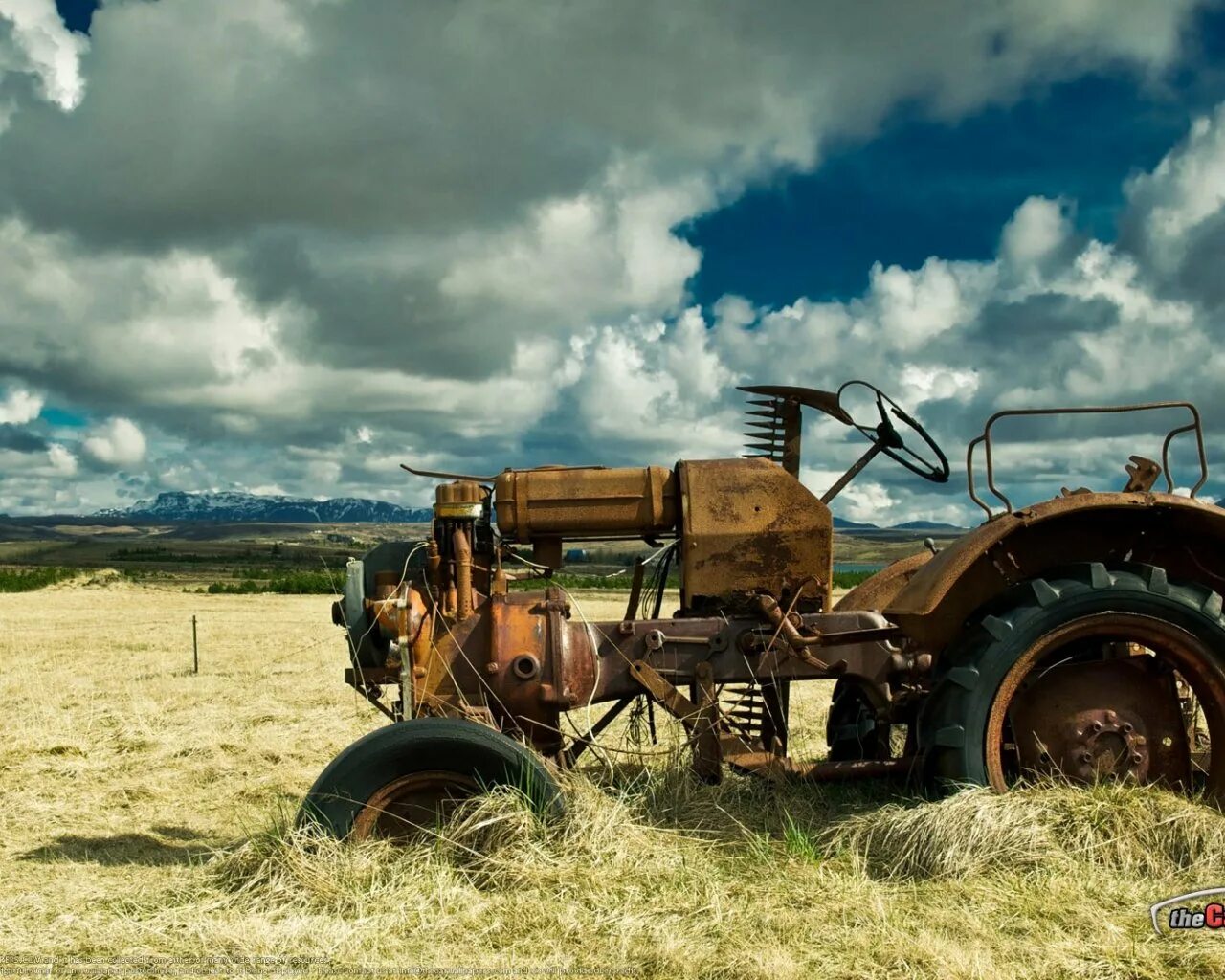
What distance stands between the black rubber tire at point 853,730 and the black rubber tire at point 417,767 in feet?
6.86

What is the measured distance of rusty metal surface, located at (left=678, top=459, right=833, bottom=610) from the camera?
489 cm

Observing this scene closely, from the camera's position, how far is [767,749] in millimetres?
4957

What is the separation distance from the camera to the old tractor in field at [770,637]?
14.1 ft

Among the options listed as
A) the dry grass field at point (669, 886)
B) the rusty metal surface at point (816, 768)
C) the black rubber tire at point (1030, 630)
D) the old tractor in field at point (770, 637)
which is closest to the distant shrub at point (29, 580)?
the dry grass field at point (669, 886)

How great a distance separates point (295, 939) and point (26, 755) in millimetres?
4506

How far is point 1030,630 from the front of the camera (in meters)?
4.33

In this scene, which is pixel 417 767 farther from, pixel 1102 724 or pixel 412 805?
pixel 1102 724

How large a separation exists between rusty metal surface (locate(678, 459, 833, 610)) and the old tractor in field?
1 centimetres

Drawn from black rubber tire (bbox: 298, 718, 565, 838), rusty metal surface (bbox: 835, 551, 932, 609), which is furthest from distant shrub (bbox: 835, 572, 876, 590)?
black rubber tire (bbox: 298, 718, 565, 838)

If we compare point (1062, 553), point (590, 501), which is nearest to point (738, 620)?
point (590, 501)

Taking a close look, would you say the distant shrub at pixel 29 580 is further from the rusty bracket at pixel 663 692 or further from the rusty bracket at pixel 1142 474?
the rusty bracket at pixel 1142 474

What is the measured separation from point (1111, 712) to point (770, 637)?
151cm

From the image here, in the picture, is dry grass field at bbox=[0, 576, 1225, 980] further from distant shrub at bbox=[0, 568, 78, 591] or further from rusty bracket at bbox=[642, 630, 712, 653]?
distant shrub at bbox=[0, 568, 78, 591]

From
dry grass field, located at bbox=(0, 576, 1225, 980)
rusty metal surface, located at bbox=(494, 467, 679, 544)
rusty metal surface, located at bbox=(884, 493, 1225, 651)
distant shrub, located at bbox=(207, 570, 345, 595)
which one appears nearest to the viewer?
dry grass field, located at bbox=(0, 576, 1225, 980)
